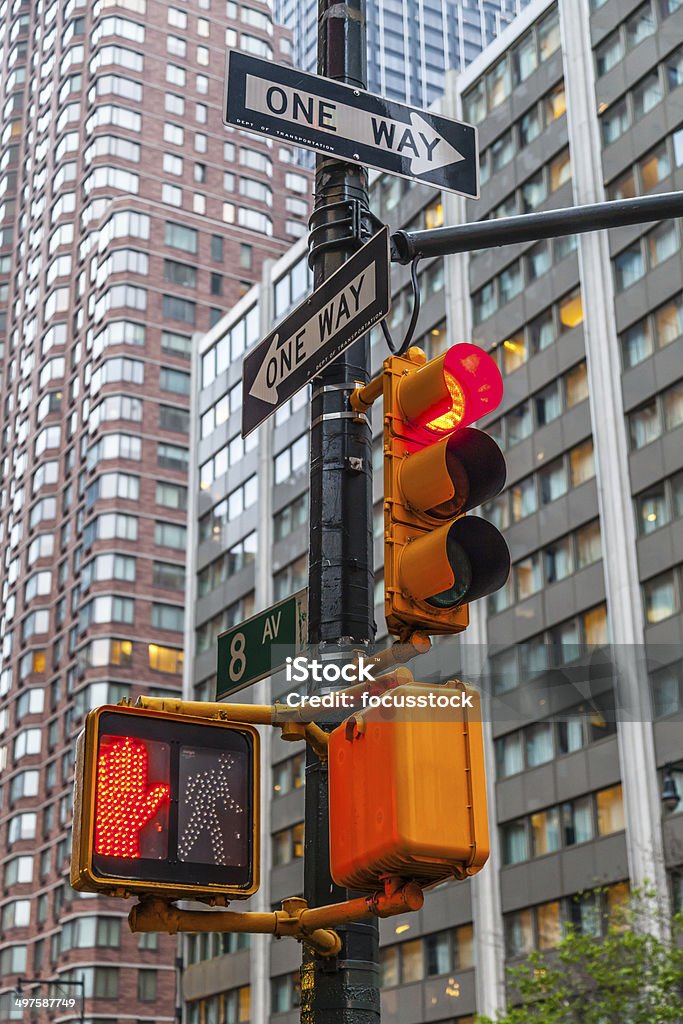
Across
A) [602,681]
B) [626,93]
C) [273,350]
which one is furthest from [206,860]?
[626,93]

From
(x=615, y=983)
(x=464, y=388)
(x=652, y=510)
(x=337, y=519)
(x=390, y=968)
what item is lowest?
(x=337, y=519)

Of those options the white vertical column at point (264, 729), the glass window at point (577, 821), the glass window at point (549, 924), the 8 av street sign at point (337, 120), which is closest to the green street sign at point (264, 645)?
the 8 av street sign at point (337, 120)

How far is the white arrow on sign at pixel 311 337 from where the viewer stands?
5.98m

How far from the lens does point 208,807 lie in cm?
493

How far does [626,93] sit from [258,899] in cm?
3901

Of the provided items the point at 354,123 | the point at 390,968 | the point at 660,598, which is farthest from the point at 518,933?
the point at 354,123

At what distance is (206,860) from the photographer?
4.87 metres

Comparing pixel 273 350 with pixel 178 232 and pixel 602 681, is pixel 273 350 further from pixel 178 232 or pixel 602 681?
pixel 178 232

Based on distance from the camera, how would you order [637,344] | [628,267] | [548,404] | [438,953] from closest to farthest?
[637,344], [628,267], [438,953], [548,404]

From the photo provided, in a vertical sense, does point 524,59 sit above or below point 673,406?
above

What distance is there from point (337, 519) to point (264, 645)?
0.63 m

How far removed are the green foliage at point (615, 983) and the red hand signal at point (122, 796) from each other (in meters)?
29.2

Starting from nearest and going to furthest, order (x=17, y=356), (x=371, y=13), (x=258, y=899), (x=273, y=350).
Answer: (x=273, y=350) < (x=371, y=13) < (x=258, y=899) < (x=17, y=356)

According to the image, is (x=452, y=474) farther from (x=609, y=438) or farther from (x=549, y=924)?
(x=609, y=438)
